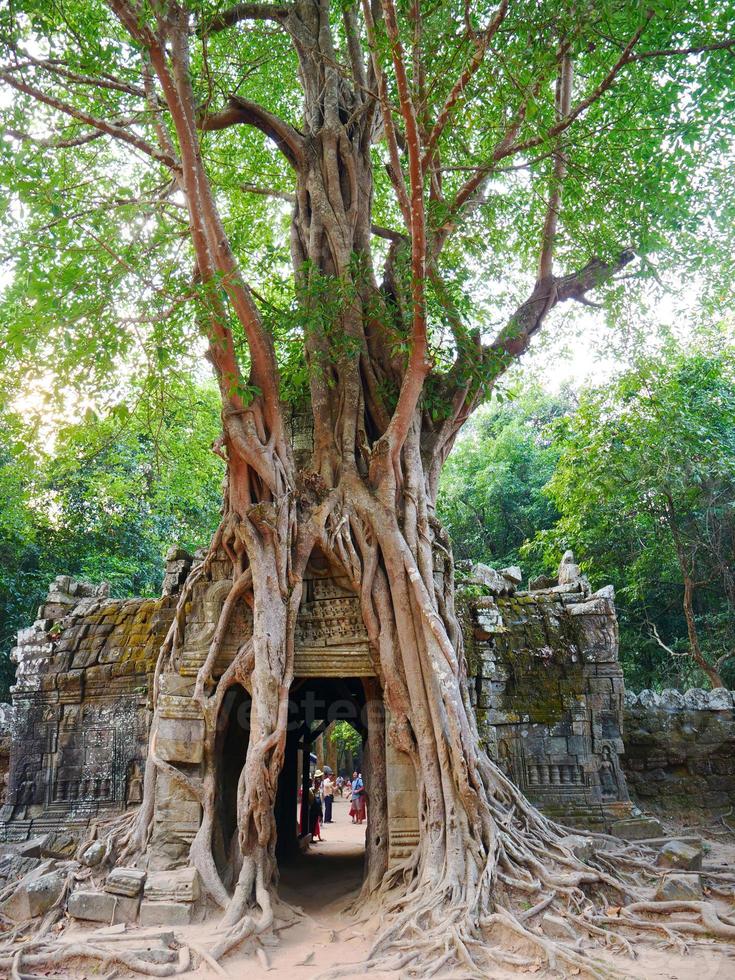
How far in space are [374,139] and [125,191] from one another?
9.72ft

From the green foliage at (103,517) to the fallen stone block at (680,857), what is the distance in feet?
22.5

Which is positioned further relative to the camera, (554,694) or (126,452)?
(126,452)

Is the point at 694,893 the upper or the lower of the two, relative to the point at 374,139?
lower

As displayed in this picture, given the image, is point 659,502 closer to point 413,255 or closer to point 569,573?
point 569,573

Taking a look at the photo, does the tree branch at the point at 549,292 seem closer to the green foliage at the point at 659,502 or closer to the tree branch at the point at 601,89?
the tree branch at the point at 601,89

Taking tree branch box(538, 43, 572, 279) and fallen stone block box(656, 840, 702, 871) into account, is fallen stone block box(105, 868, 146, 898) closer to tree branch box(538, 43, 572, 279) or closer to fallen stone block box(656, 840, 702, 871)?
fallen stone block box(656, 840, 702, 871)

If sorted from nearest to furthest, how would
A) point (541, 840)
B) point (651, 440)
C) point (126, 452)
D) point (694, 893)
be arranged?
point (694, 893), point (541, 840), point (651, 440), point (126, 452)

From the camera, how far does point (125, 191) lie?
20.1ft

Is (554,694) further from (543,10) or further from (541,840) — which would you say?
(543,10)

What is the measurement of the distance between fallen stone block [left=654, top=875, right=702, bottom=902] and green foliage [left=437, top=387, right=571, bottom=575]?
961cm

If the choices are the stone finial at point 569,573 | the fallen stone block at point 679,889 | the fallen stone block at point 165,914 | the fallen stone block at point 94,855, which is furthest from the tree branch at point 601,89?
the fallen stone block at point 94,855

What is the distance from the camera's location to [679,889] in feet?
14.1

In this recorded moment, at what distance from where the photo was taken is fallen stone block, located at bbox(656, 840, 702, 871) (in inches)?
188

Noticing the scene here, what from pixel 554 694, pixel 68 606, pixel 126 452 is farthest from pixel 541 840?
pixel 126 452
